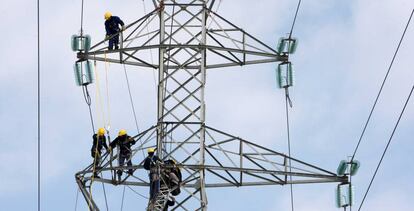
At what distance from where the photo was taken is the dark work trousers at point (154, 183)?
155ft

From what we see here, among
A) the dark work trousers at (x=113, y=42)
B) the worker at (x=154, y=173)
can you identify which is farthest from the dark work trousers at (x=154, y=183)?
the dark work trousers at (x=113, y=42)

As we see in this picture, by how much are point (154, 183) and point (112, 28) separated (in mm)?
6017

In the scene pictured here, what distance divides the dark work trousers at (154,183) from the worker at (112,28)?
4.02 m

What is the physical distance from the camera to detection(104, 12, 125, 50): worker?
1969 inches

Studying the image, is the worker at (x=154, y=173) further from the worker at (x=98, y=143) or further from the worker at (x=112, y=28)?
the worker at (x=112, y=28)

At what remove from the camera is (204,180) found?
4688cm

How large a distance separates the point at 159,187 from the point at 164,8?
16.6 ft

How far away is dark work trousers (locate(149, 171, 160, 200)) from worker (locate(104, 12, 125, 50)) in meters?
4.02

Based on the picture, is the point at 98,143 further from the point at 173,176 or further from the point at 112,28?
the point at 173,176

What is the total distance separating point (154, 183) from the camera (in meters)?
47.5

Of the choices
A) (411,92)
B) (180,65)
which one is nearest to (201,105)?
(180,65)

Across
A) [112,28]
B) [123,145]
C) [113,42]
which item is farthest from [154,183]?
[112,28]

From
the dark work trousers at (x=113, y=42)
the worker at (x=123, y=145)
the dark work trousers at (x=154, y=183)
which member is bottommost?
the dark work trousers at (x=154, y=183)

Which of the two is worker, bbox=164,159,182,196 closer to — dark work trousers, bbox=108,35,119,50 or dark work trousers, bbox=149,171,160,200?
dark work trousers, bbox=149,171,160,200
